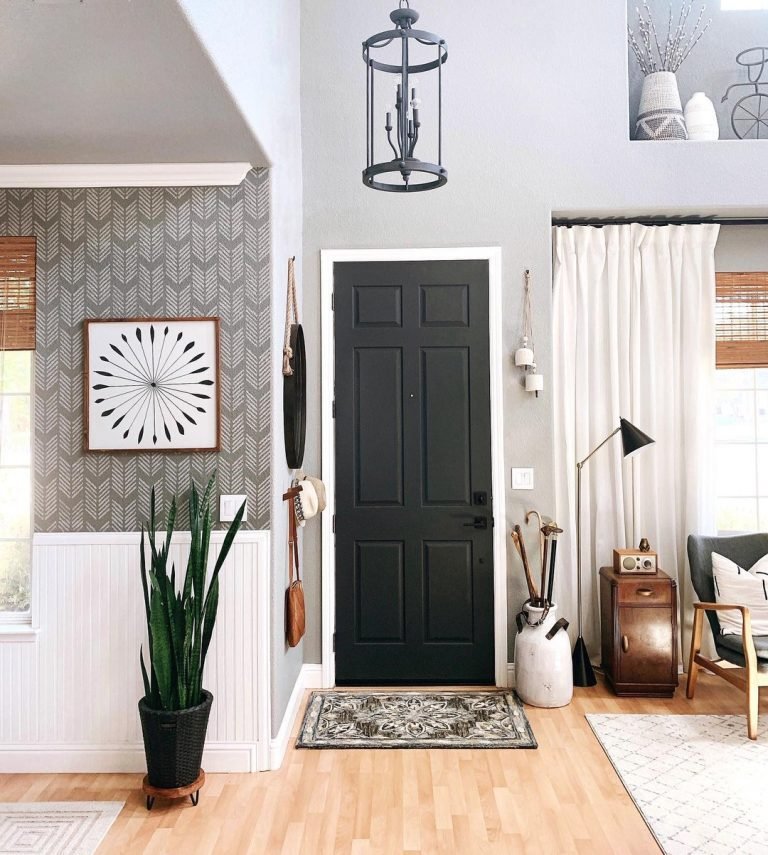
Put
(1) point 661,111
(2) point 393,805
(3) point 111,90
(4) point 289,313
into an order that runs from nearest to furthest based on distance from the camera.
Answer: (3) point 111,90 → (2) point 393,805 → (4) point 289,313 → (1) point 661,111

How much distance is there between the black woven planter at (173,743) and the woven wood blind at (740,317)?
10.9 ft

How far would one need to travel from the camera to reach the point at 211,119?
2537 millimetres

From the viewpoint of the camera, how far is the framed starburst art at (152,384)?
3.00 m

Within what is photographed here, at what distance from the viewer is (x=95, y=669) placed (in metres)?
2.98

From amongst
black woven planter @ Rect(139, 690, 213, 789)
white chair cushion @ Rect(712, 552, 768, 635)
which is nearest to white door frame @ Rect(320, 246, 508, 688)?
white chair cushion @ Rect(712, 552, 768, 635)

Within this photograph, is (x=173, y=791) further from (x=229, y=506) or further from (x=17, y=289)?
(x=17, y=289)

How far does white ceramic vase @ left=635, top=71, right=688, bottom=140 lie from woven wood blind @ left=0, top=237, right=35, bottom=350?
3181mm

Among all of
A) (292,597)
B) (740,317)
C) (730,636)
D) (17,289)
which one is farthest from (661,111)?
(17,289)

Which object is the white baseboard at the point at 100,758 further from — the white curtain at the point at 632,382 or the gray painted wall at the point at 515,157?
the white curtain at the point at 632,382

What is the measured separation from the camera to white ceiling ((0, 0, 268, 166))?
6.19 ft

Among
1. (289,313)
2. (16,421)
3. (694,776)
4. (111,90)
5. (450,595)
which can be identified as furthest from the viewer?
(450,595)

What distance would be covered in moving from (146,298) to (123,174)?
498 mm

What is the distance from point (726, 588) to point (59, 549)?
304 centimetres

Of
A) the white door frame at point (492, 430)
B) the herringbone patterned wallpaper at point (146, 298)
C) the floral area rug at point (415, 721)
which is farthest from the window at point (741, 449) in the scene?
the herringbone patterned wallpaper at point (146, 298)
